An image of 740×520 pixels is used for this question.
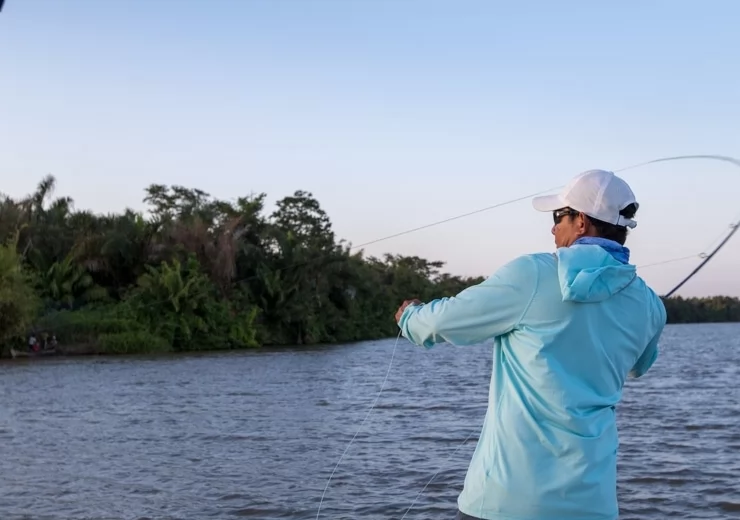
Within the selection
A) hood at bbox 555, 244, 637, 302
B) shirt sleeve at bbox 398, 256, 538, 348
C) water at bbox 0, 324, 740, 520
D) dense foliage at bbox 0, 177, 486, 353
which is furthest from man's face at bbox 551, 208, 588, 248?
dense foliage at bbox 0, 177, 486, 353

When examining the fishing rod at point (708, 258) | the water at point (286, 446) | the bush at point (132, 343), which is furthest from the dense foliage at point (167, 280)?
the fishing rod at point (708, 258)

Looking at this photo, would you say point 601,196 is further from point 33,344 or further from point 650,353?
point 33,344

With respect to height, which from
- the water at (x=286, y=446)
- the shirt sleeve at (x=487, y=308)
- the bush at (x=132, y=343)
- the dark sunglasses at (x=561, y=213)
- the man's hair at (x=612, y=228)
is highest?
the dark sunglasses at (x=561, y=213)

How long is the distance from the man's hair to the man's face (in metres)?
0.03

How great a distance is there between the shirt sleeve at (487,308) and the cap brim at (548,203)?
25 cm

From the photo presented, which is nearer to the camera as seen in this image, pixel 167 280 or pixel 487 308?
pixel 487 308

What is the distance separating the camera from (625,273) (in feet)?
7.72

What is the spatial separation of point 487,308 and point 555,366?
0.74 ft

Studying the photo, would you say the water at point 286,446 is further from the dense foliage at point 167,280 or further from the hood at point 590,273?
the dense foliage at point 167,280

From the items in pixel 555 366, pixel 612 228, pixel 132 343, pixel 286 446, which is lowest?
pixel 286 446

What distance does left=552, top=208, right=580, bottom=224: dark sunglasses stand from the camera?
8.23 feet

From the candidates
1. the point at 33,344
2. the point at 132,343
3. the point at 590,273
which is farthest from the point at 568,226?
the point at 132,343

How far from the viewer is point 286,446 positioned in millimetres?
11609

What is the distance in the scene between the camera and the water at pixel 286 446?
8461 mm
